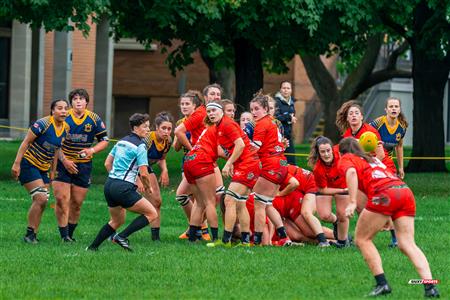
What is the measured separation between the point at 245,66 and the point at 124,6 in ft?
12.6

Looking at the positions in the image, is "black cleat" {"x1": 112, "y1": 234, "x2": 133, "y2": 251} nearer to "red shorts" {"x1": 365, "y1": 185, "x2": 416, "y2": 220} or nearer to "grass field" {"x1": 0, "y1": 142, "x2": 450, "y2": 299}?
"grass field" {"x1": 0, "y1": 142, "x2": 450, "y2": 299}

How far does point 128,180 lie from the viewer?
599 inches

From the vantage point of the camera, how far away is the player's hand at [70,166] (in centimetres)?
1670

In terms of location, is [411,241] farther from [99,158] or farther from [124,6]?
[99,158]

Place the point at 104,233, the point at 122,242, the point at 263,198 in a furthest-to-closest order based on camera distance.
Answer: the point at 263,198 → the point at 122,242 → the point at 104,233

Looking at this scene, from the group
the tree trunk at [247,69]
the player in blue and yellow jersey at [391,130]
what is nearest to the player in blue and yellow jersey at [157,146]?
the player in blue and yellow jersey at [391,130]

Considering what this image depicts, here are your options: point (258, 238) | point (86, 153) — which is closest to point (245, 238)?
point (258, 238)

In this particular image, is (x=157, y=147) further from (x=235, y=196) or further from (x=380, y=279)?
(x=380, y=279)

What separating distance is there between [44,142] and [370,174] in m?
5.54

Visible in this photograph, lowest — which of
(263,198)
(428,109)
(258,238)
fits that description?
(258,238)

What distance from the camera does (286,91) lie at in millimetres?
22219

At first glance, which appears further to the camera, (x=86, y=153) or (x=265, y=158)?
(x=86, y=153)

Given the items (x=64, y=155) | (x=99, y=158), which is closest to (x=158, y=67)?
(x=99, y=158)

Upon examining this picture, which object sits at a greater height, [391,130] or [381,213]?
[391,130]
